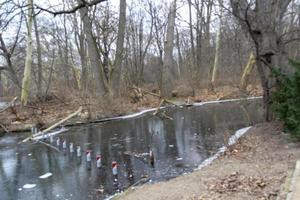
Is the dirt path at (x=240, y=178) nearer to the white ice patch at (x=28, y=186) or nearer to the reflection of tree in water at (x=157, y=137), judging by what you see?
the reflection of tree in water at (x=157, y=137)

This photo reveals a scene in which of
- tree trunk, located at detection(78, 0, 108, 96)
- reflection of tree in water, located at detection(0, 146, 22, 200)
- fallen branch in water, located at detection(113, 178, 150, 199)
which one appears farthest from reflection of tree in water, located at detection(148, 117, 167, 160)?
tree trunk, located at detection(78, 0, 108, 96)

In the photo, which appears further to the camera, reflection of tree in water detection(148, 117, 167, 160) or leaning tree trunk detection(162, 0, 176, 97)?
leaning tree trunk detection(162, 0, 176, 97)

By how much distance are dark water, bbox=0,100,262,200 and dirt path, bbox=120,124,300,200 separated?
1.22 m

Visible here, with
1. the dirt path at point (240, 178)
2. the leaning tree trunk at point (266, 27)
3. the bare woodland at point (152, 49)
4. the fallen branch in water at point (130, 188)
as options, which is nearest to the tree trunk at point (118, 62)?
the bare woodland at point (152, 49)

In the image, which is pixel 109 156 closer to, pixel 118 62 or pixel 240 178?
pixel 240 178

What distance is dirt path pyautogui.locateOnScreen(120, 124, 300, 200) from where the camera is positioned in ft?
21.8

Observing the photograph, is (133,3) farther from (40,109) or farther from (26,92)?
(40,109)

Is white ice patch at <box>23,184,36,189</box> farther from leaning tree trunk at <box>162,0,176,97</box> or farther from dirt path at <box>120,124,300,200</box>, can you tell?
Result: leaning tree trunk at <box>162,0,176,97</box>

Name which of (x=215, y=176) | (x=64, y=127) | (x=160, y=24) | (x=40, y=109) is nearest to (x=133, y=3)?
(x=160, y=24)

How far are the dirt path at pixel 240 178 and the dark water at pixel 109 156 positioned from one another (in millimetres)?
1222

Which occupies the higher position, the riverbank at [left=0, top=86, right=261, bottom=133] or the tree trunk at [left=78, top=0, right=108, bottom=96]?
the tree trunk at [left=78, top=0, right=108, bottom=96]

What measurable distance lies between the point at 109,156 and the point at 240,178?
19.2 ft

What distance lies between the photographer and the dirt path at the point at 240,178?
6648 millimetres

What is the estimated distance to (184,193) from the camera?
23.6 feet
